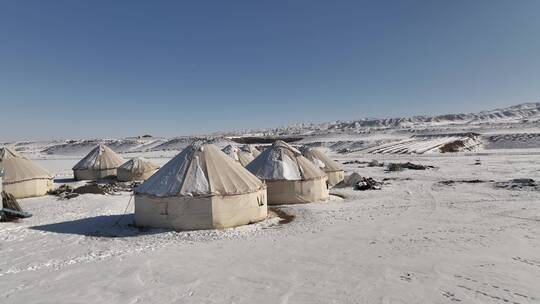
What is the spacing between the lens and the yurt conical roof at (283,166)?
23.0 m

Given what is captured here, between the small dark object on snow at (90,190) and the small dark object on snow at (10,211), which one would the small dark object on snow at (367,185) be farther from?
the small dark object on snow at (10,211)

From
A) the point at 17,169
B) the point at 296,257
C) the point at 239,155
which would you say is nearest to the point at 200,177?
the point at 296,257

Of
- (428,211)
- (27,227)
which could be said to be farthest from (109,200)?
(428,211)

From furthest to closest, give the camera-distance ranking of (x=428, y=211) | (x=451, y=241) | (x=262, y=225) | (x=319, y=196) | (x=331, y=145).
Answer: (x=331, y=145)
(x=319, y=196)
(x=428, y=211)
(x=262, y=225)
(x=451, y=241)

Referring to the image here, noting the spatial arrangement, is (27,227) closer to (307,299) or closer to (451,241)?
(307,299)

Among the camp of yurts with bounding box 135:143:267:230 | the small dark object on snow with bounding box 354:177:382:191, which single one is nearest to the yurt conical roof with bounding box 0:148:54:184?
the camp of yurts with bounding box 135:143:267:230

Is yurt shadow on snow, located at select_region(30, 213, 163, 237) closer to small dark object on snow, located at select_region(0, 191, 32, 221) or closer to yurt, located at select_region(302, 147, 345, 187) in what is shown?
small dark object on snow, located at select_region(0, 191, 32, 221)

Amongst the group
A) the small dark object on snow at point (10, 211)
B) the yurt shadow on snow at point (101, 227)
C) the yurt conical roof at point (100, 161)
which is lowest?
the yurt shadow on snow at point (101, 227)

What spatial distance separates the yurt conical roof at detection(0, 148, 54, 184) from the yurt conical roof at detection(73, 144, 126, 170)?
8407mm

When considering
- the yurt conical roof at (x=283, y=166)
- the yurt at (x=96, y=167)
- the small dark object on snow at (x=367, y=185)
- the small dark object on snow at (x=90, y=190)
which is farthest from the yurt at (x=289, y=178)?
the yurt at (x=96, y=167)

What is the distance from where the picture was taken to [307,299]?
30.8 ft

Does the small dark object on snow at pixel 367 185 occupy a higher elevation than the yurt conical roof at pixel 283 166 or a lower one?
lower

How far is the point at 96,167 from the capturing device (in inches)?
1452

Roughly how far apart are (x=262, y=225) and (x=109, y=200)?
11.4 metres
